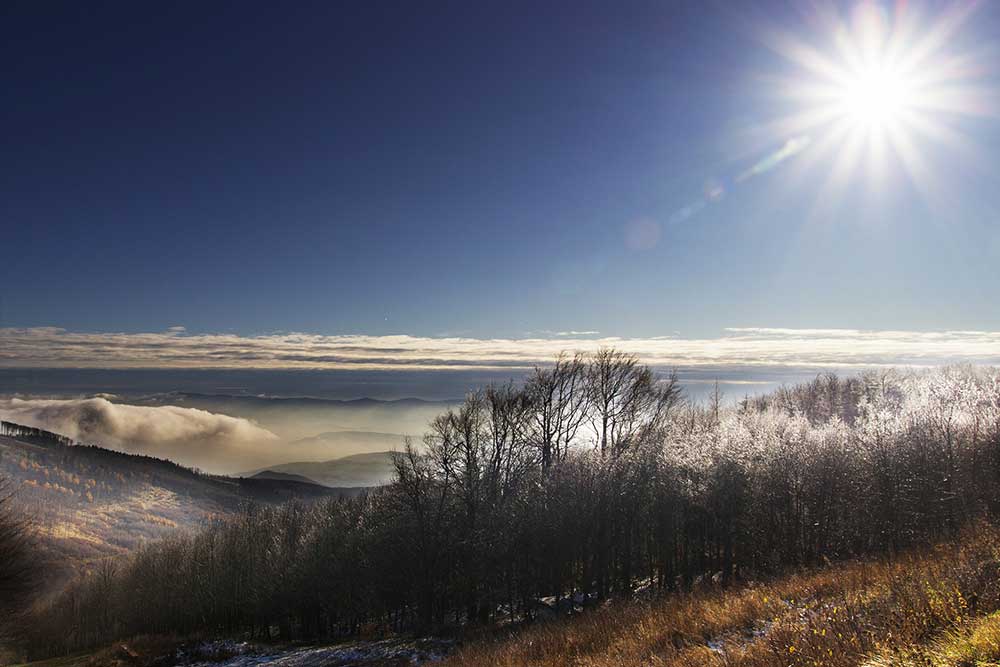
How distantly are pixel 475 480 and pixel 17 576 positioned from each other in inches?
1639

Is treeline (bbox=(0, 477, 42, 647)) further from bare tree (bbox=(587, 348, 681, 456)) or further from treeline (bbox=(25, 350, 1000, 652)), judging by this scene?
bare tree (bbox=(587, 348, 681, 456))

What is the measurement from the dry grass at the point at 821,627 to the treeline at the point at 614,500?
778 inches

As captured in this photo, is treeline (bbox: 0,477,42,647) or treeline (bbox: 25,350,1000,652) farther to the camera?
treeline (bbox: 0,477,42,647)

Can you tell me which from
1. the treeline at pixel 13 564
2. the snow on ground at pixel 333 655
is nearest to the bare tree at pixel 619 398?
the snow on ground at pixel 333 655

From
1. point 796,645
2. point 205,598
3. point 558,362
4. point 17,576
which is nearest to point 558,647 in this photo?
point 796,645

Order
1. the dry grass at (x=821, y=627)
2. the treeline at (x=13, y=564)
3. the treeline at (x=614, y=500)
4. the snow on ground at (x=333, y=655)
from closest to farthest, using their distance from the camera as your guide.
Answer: the dry grass at (x=821, y=627) → the snow on ground at (x=333, y=655) → the treeline at (x=614, y=500) → the treeline at (x=13, y=564)

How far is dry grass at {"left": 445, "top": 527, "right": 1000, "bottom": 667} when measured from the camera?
8.77 metres

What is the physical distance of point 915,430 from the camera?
43812mm

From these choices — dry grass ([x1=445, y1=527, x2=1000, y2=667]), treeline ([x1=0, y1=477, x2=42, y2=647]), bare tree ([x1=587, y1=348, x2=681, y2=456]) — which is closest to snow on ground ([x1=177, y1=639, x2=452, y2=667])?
dry grass ([x1=445, y1=527, x2=1000, y2=667])

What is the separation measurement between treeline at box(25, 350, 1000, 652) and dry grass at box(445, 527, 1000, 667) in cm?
1975

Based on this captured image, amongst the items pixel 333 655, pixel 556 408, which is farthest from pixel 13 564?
pixel 556 408

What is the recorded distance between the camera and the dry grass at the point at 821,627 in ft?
28.8

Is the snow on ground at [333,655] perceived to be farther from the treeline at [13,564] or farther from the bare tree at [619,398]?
the bare tree at [619,398]

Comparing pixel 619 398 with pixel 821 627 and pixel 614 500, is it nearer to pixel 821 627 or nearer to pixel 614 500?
pixel 614 500
